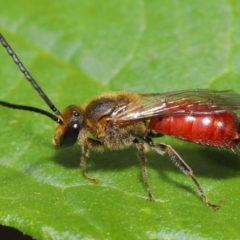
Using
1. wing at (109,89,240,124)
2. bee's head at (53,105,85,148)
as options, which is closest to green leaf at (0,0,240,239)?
bee's head at (53,105,85,148)

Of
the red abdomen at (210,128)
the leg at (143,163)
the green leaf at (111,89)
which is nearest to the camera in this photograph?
the green leaf at (111,89)

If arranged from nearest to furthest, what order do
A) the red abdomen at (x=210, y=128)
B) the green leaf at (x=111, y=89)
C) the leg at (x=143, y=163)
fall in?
the green leaf at (x=111, y=89)
the leg at (x=143, y=163)
the red abdomen at (x=210, y=128)

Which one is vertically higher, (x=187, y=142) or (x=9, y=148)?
(x=9, y=148)

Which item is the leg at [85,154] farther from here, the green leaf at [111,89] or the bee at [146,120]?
the green leaf at [111,89]

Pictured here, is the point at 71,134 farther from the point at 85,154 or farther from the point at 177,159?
the point at 177,159

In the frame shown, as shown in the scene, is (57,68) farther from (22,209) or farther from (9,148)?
(22,209)

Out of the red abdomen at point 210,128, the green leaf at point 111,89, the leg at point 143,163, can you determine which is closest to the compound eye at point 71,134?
the green leaf at point 111,89

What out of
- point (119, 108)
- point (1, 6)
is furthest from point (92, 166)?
point (1, 6)

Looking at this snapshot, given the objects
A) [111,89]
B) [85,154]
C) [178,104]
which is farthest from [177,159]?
[111,89]

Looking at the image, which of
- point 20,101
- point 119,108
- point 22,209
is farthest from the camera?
point 20,101
